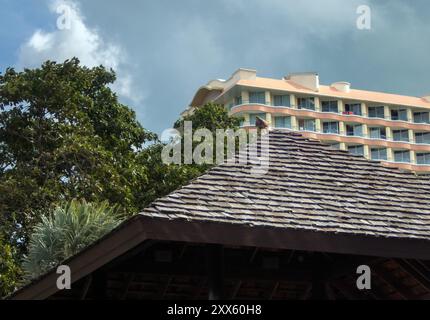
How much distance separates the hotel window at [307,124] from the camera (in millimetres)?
81250

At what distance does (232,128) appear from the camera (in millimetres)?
32031

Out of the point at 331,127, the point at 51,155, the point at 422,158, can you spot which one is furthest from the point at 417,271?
the point at 422,158

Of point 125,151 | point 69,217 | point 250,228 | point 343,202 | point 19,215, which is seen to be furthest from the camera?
point 125,151

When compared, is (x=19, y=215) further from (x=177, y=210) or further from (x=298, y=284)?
(x=177, y=210)

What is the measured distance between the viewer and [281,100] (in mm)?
80250

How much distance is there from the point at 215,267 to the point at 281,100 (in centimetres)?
7333

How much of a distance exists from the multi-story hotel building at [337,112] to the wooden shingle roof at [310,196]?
66.8 meters

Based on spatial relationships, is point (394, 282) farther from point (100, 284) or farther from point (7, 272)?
point (7, 272)

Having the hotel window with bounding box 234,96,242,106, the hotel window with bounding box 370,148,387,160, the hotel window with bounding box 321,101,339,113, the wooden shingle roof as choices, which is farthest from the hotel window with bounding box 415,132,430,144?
the wooden shingle roof

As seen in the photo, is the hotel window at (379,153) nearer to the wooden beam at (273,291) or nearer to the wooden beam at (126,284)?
the wooden beam at (273,291)

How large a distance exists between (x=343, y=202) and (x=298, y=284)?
1378 mm

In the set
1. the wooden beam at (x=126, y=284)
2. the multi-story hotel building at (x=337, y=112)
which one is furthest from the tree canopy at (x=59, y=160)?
the multi-story hotel building at (x=337, y=112)

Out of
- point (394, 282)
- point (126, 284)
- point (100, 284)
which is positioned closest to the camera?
point (100, 284)

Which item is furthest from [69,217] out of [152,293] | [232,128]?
[232,128]
